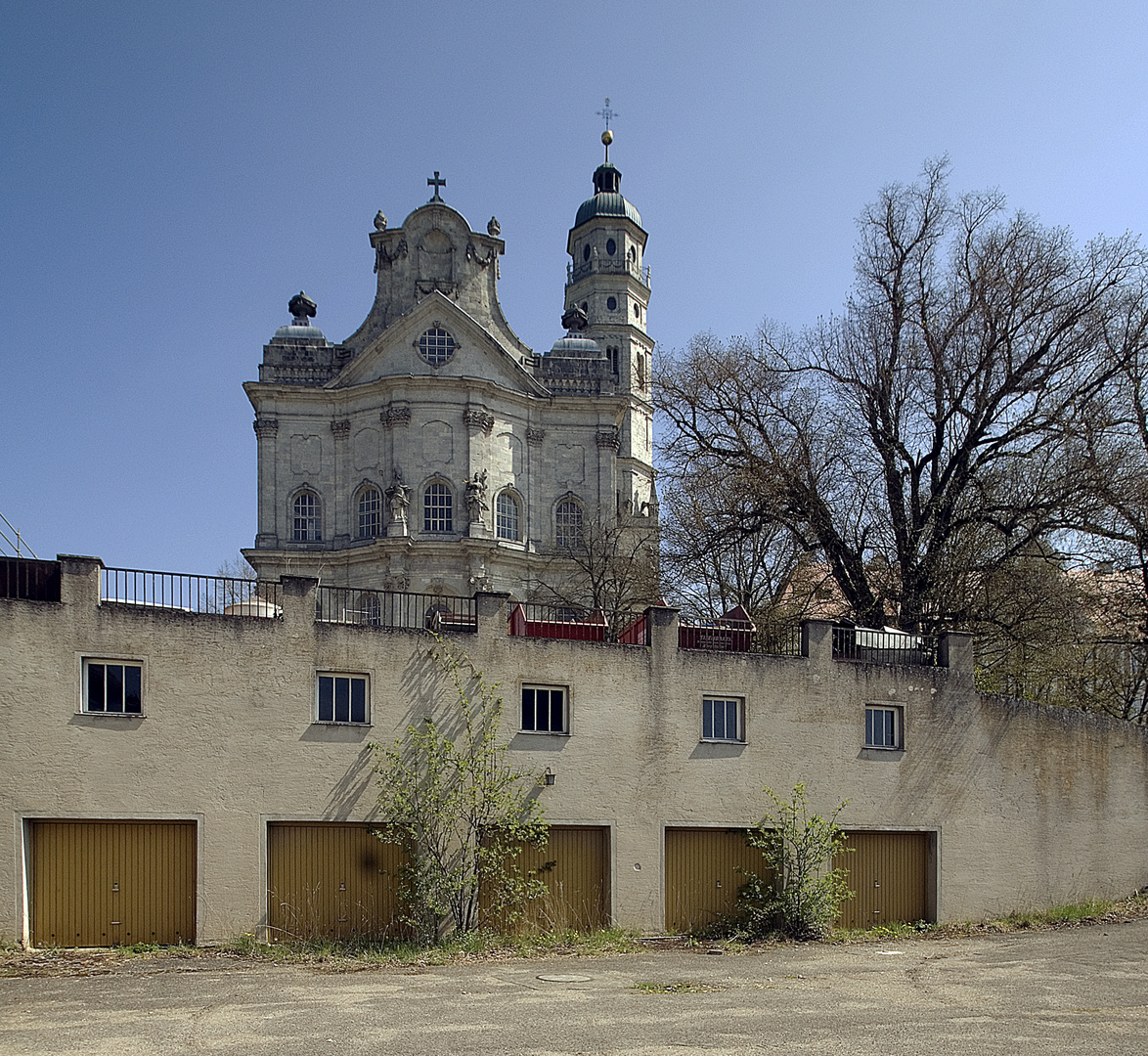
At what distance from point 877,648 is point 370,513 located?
30054 millimetres

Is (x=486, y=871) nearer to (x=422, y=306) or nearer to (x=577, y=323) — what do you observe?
(x=422, y=306)

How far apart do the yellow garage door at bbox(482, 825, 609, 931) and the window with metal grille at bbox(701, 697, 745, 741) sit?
8.64ft

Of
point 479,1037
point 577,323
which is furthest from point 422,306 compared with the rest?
point 479,1037

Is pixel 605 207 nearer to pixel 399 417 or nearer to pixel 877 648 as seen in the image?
pixel 399 417

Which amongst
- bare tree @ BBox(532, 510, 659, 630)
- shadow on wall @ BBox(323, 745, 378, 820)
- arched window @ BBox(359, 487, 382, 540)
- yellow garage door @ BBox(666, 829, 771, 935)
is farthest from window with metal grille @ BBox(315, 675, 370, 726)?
arched window @ BBox(359, 487, 382, 540)

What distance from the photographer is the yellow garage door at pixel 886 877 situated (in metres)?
21.4

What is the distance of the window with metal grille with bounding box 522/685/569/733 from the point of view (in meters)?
19.6

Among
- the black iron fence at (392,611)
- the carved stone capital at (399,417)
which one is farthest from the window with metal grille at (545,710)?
the carved stone capital at (399,417)

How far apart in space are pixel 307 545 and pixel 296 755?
3157cm

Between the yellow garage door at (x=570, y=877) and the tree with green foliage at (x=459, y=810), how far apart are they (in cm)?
28

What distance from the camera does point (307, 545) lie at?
48844 mm

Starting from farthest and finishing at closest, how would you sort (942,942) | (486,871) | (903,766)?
(903,766), (942,942), (486,871)

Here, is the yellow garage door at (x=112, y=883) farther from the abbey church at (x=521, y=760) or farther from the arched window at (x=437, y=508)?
the arched window at (x=437, y=508)

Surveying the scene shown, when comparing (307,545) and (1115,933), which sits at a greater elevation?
(307,545)
